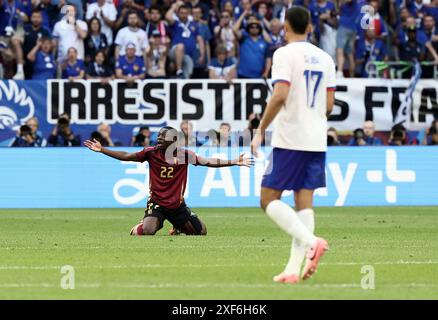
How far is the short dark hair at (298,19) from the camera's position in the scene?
37.6 ft

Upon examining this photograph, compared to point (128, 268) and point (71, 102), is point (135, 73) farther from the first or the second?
point (128, 268)

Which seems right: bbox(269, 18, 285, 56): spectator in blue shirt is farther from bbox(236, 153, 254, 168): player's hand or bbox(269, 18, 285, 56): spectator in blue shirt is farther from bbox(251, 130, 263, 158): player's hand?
bbox(251, 130, 263, 158): player's hand

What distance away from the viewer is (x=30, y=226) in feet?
67.6

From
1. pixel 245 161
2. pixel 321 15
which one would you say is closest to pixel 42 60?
pixel 321 15

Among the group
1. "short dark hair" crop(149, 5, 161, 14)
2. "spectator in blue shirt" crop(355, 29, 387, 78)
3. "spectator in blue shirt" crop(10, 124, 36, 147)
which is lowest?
"spectator in blue shirt" crop(10, 124, 36, 147)

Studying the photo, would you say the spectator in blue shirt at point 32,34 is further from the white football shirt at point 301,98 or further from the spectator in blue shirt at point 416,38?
the white football shirt at point 301,98

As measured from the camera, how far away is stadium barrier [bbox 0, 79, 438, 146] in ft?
89.7

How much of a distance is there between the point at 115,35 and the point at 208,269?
16744 millimetres

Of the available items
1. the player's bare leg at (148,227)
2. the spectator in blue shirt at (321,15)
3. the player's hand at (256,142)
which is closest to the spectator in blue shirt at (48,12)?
the spectator in blue shirt at (321,15)

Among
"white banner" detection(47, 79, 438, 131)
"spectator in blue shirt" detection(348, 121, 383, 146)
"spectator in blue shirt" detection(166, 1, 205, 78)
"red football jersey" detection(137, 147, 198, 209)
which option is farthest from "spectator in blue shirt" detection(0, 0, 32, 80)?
"red football jersey" detection(137, 147, 198, 209)

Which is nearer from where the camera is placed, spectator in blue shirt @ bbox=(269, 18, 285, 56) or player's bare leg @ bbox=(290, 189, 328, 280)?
player's bare leg @ bbox=(290, 189, 328, 280)

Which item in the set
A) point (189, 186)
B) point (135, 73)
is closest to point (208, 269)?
point (189, 186)

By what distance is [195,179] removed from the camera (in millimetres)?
26281

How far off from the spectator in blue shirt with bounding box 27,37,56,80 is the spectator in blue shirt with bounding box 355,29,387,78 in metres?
7.14
